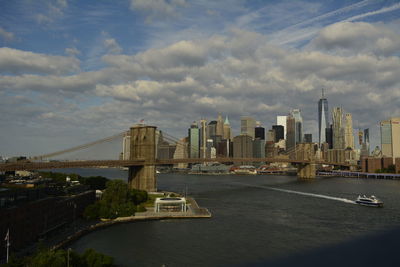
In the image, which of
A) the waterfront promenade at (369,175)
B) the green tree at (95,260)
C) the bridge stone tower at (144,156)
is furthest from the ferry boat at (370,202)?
the waterfront promenade at (369,175)

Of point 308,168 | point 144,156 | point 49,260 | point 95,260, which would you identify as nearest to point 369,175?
point 308,168

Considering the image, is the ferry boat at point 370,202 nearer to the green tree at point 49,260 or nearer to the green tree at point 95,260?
the green tree at point 95,260

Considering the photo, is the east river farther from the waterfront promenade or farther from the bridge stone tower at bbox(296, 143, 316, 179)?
the waterfront promenade

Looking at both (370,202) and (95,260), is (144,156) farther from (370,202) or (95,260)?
(95,260)

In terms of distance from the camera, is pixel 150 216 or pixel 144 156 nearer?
pixel 150 216

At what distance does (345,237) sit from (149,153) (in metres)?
46.2

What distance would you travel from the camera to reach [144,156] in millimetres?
76188

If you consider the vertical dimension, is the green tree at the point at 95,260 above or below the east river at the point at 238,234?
above

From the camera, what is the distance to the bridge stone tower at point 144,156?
7488 centimetres

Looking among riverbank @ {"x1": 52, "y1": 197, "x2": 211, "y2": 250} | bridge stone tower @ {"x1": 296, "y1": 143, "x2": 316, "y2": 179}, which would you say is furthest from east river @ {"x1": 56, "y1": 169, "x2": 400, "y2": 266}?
bridge stone tower @ {"x1": 296, "y1": 143, "x2": 316, "y2": 179}

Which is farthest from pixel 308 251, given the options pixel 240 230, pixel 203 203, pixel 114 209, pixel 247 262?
pixel 203 203

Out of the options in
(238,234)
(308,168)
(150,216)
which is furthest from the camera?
(308,168)

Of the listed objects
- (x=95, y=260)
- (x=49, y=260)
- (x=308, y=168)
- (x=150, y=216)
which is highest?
(x=308, y=168)

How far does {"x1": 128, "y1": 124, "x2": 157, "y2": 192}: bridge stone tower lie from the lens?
246ft
